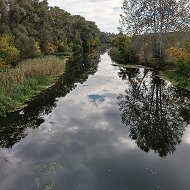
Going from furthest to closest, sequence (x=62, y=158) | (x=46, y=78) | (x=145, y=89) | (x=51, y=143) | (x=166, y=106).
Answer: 1. (x=46, y=78)
2. (x=145, y=89)
3. (x=166, y=106)
4. (x=51, y=143)
5. (x=62, y=158)

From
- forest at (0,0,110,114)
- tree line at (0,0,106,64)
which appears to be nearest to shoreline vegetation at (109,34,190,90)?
forest at (0,0,110,114)

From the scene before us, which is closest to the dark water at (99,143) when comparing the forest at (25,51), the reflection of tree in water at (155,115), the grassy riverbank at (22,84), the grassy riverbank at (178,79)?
the reflection of tree in water at (155,115)

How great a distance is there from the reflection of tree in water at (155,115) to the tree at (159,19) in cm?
2053

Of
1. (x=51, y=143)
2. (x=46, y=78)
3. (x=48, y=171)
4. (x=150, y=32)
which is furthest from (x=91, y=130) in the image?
(x=150, y=32)

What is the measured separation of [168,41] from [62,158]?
44.8 meters

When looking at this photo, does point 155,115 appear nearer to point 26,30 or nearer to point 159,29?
point 159,29

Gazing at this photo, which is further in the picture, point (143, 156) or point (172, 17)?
point (172, 17)

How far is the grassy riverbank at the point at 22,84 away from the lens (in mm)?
25828

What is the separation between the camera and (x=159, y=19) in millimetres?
56125

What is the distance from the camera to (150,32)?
56.3 meters

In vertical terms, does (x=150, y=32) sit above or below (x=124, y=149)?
above

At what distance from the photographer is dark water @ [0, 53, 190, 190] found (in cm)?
1425

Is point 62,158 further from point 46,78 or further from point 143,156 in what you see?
point 46,78

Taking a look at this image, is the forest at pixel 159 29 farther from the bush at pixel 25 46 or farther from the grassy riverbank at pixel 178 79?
the bush at pixel 25 46
